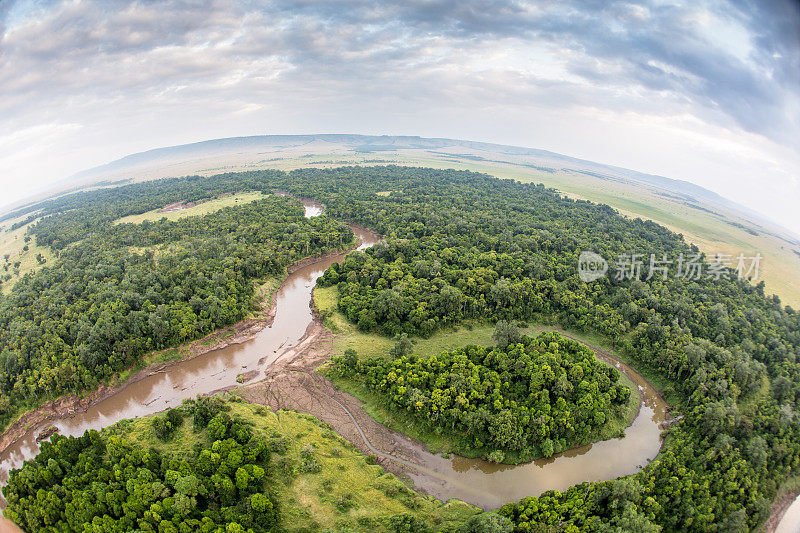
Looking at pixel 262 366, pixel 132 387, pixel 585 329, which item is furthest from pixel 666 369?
pixel 132 387

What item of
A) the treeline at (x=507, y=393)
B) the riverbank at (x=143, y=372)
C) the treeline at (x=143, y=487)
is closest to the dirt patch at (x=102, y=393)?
the riverbank at (x=143, y=372)

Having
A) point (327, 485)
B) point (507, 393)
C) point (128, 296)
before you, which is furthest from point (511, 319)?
point (128, 296)

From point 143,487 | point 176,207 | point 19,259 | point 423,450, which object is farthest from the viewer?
point 176,207

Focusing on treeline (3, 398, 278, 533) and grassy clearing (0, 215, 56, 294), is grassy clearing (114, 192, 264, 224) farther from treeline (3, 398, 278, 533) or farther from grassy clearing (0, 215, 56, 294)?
treeline (3, 398, 278, 533)

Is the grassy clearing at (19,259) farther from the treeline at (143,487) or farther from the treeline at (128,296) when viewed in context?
the treeline at (143,487)

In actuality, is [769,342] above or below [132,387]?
above

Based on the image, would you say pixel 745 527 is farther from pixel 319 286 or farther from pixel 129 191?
pixel 129 191

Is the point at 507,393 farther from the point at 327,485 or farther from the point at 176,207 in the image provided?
the point at 176,207
